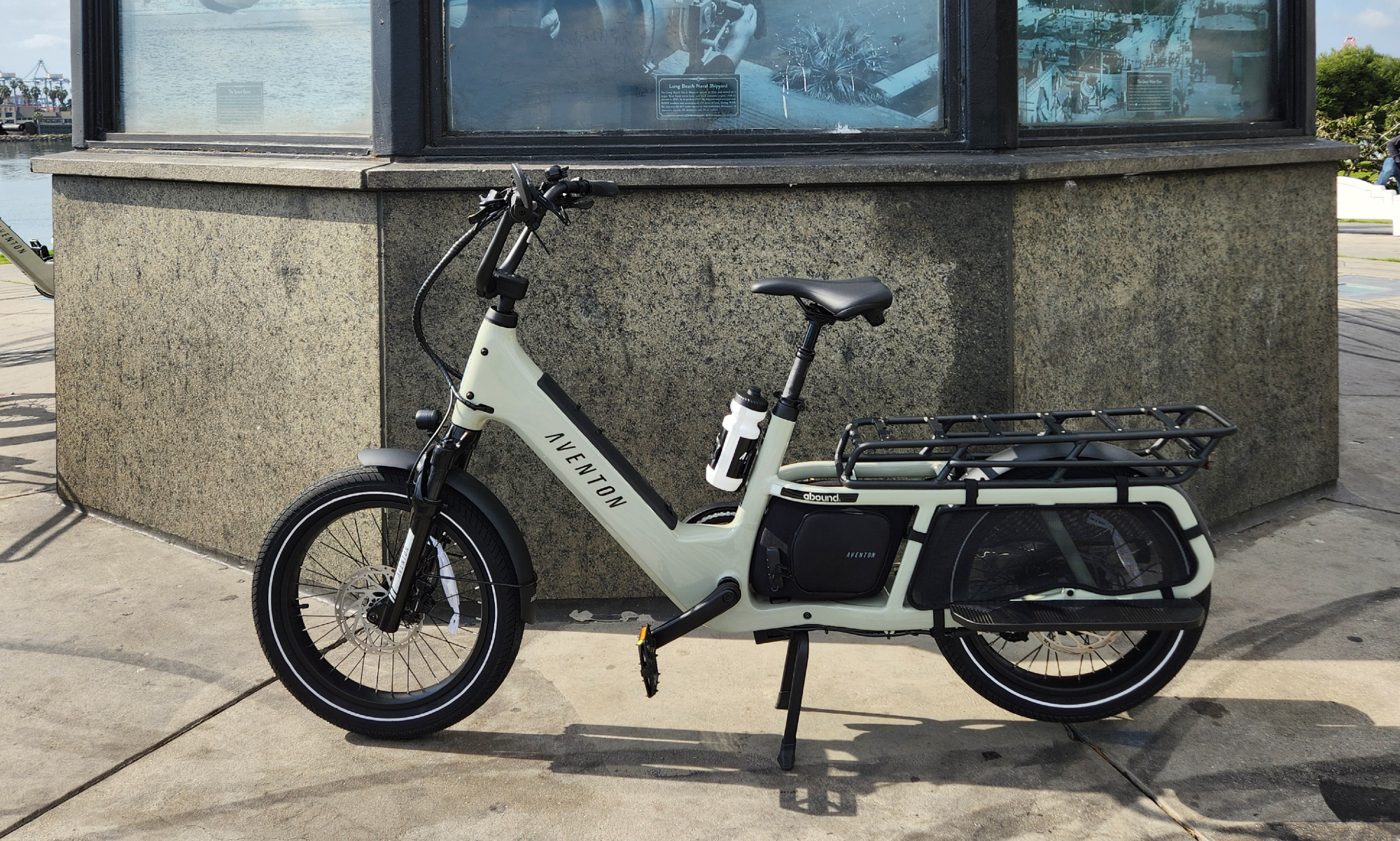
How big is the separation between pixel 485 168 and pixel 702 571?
1.55 m

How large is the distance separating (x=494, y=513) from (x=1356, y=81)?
43.8m

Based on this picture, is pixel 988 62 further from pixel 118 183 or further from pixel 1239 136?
pixel 118 183

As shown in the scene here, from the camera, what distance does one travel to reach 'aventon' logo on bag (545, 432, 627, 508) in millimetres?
3197

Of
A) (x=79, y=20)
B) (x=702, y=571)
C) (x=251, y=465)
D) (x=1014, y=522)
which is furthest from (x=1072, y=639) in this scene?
(x=79, y=20)

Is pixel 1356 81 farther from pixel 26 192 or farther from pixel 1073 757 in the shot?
pixel 1073 757

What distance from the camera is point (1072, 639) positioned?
10.8ft

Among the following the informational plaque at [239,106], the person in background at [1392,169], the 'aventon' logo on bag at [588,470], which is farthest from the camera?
the person in background at [1392,169]

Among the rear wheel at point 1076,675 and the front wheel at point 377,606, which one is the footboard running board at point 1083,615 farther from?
the front wheel at point 377,606

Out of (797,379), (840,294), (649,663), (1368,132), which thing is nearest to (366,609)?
(649,663)

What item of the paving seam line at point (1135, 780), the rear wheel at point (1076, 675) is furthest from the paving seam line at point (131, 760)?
the paving seam line at point (1135, 780)

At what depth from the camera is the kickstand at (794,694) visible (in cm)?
305

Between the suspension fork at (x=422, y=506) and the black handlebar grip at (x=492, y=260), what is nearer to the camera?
the black handlebar grip at (x=492, y=260)

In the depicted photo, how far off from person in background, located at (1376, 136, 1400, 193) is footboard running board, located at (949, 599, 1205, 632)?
21.4 m

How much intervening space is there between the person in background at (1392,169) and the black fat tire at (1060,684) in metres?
21.3
